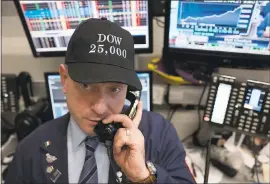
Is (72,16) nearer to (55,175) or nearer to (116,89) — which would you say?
(116,89)

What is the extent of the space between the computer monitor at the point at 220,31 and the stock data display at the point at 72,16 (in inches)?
4.7

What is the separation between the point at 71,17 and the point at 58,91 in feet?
1.20

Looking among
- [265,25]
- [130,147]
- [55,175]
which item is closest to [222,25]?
[265,25]

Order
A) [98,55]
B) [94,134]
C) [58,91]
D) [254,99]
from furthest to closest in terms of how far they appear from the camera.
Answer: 1. [58,91]
2. [254,99]
3. [94,134]
4. [98,55]

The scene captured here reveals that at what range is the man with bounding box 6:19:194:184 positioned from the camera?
794 mm

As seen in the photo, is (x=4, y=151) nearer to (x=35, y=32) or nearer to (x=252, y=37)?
(x=35, y=32)

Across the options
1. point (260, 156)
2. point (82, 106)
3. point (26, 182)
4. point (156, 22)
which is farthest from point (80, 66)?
point (260, 156)

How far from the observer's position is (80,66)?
2.58 ft

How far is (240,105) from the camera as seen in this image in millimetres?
1107

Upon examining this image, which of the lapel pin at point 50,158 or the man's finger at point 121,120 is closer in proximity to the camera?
the man's finger at point 121,120

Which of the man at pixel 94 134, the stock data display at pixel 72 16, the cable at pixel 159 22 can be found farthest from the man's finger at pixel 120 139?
the cable at pixel 159 22

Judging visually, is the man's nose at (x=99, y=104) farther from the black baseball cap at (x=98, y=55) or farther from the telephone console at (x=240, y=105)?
the telephone console at (x=240, y=105)

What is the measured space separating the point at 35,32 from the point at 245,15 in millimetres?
899

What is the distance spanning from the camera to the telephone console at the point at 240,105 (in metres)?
1.08
